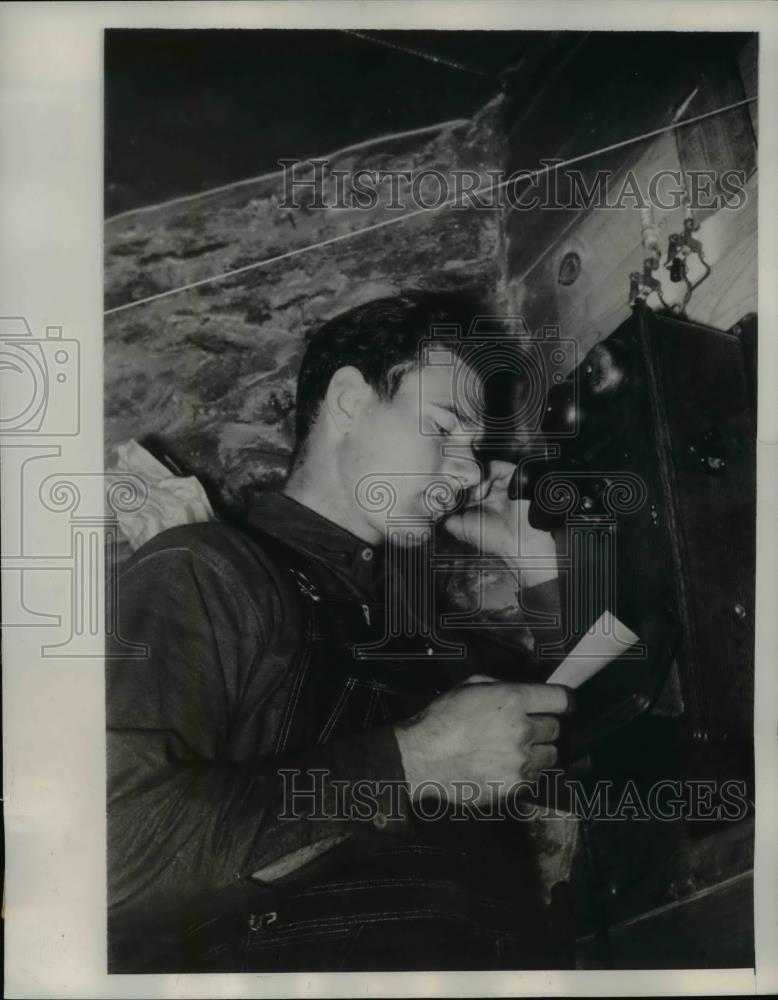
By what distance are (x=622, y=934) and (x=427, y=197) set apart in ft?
4.25

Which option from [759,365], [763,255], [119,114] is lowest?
[759,365]

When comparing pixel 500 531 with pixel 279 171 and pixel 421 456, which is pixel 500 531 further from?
pixel 279 171

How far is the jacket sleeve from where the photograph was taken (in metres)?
1.60

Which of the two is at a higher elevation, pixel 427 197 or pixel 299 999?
pixel 427 197

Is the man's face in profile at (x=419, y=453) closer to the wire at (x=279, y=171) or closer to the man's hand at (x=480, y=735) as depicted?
the man's hand at (x=480, y=735)

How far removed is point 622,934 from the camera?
1690 mm

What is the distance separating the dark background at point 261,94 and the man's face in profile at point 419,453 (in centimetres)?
44

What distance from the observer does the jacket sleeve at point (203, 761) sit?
1.60m

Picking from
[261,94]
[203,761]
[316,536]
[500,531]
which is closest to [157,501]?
[316,536]

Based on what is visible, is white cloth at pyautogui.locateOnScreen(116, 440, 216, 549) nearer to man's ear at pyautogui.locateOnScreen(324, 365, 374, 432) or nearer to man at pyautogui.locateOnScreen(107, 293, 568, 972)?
man at pyautogui.locateOnScreen(107, 293, 568, 972)

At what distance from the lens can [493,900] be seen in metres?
1.66

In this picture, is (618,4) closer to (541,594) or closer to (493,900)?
(541,594)

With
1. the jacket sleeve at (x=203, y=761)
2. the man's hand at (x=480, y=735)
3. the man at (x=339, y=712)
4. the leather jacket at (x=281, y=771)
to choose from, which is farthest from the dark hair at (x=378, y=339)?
the man's hand at (x=480, y=735)

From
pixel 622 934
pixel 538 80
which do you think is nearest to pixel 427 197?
pixel 538 80
